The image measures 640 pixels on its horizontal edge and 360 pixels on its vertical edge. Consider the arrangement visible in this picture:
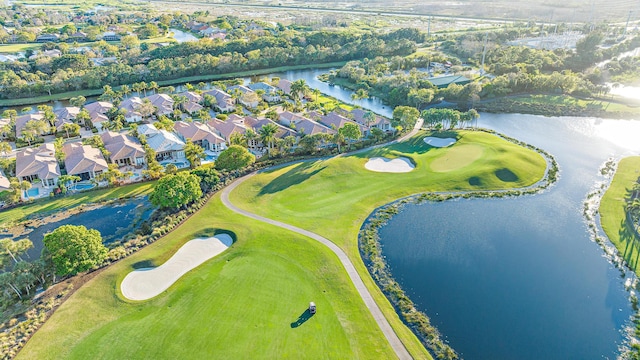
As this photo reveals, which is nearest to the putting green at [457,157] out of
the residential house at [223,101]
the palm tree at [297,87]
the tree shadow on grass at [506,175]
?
the tree shadow on grass at [506,175]

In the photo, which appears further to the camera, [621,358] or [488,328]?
[488,328]

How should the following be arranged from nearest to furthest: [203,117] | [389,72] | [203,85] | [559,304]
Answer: [559,304] < [203,117] < [203,85] < [389,72]

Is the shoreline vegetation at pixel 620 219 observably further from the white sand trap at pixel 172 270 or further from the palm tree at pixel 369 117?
the white sand trap at pixel 172 270

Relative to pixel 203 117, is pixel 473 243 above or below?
below

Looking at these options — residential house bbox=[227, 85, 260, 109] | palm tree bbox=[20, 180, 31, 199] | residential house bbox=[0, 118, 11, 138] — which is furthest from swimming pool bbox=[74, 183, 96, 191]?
residential house bbox=[227, 85, 260, 109]

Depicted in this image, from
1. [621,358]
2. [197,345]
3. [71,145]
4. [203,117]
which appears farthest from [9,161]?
[621,358]

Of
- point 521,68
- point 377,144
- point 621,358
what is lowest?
point 621,358

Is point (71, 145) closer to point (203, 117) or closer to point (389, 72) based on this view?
point (203, 117)

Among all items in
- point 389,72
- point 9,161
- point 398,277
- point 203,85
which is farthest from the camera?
point 389,72

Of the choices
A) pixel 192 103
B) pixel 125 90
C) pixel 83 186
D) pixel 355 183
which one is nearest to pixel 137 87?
pixel 125 90
